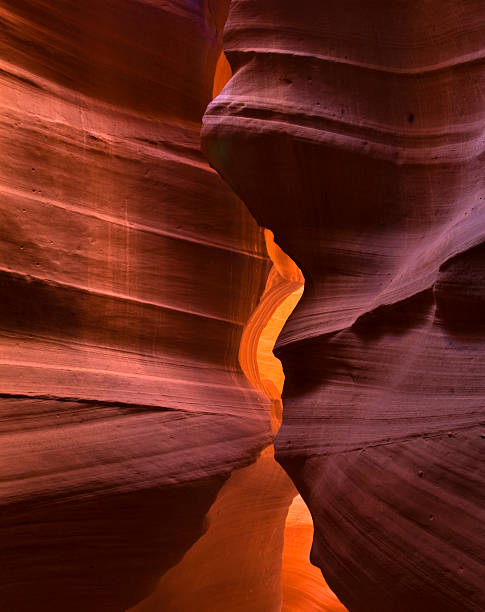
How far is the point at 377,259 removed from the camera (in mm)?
1609

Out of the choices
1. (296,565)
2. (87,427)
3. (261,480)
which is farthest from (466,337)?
(296,565)

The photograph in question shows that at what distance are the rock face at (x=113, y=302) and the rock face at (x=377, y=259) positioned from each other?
36 cm

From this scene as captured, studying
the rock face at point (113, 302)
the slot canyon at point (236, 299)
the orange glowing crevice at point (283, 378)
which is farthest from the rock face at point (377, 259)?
the orange glowing crevice at point (283, 378)

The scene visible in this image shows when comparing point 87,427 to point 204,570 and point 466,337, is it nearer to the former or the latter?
point 204,570

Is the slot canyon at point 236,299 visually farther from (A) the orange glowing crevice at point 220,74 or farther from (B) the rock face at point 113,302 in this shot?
(A) the orange glowing crevice at point 220,74

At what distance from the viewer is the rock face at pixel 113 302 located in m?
1.60

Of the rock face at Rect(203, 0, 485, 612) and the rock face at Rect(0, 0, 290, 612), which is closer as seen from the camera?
the rock face at Rect(203, 0, 485, 612)

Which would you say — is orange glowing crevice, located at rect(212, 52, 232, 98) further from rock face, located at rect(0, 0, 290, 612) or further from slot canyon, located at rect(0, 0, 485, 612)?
slot canyon, located at rect(0, 0, 485, 612)

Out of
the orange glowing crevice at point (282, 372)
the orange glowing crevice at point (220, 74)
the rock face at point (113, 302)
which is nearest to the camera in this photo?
the rock face at point (113, 302)

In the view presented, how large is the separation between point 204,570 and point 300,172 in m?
1.43

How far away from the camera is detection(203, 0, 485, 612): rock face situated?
1.24 m

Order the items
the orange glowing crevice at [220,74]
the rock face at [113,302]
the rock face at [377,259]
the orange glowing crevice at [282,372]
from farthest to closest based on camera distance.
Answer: the orange glowing crevice at [220,74], the orange glowing crevice at [282,372], the rock face at [113,302], the rock face at [377,259]

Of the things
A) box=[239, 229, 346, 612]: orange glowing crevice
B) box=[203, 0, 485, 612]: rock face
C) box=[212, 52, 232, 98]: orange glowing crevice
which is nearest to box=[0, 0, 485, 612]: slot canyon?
box=[203, 0, 485, 612]: rock face

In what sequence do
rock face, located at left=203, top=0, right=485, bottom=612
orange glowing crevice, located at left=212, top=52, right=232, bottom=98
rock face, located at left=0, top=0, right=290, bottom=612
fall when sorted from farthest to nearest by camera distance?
1. orange glowing crevice, located at left=212, top=52, right=232, bottom=98
2. rock face, located at left=0, top=0, right=290, bottom=612
3. rock face, located at left=203, top=0, right=485, bottom=612
